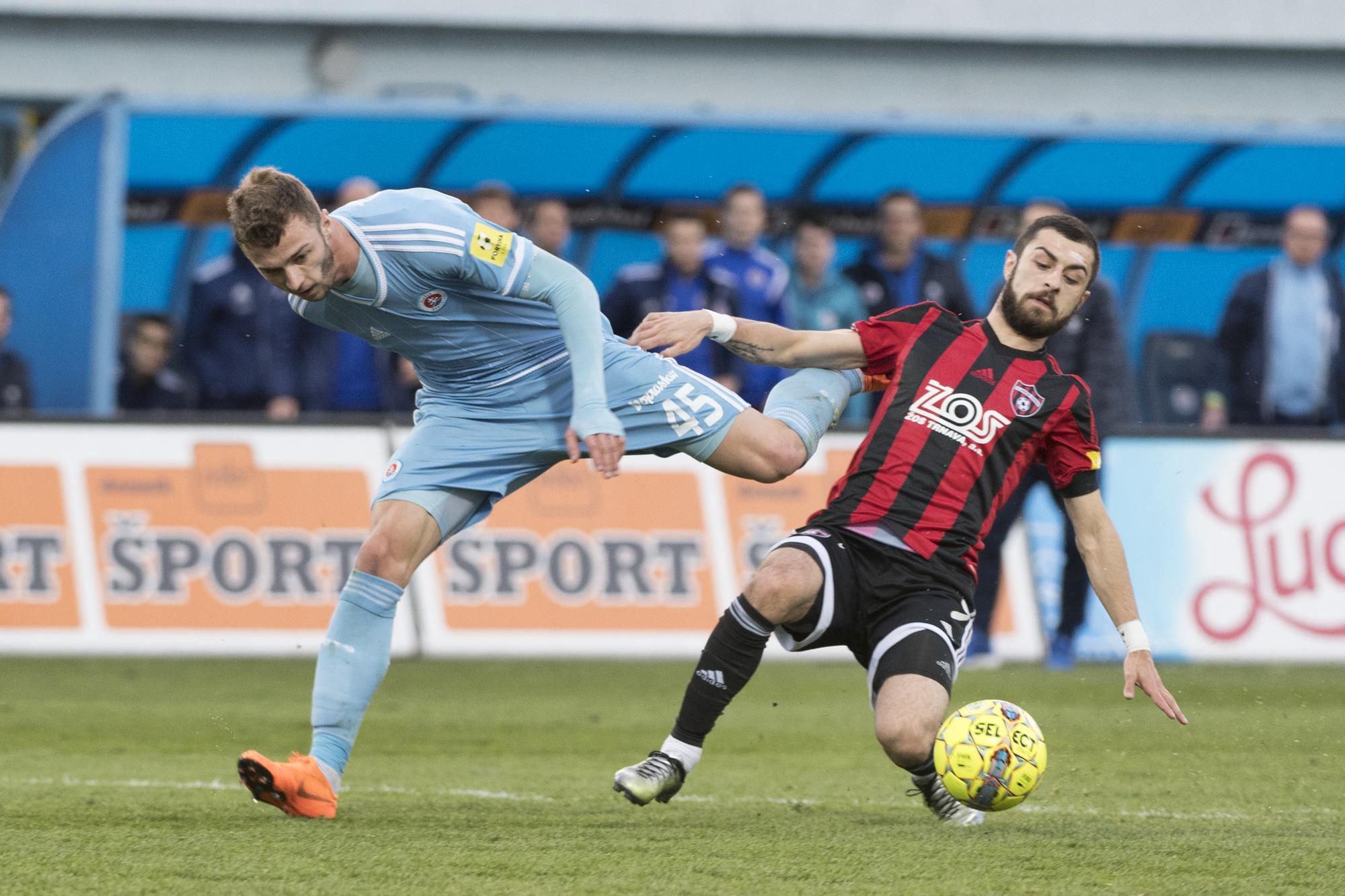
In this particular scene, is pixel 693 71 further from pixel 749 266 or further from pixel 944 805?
pixel 944 805

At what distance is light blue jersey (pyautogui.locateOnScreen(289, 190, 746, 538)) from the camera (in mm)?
5949

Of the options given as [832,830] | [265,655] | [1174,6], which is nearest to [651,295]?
[265,655]

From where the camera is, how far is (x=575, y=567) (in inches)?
457

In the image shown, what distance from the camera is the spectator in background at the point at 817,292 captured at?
12266 mm

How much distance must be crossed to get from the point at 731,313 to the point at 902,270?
3.30 feet

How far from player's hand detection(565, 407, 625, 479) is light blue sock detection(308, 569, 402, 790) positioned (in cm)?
78

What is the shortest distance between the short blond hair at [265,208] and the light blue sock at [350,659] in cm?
107

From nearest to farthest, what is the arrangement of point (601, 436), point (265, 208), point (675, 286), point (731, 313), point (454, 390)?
point (265, 208) → point (601, 436) → point (454, 390) → point (675, 286) → point (731, 313)

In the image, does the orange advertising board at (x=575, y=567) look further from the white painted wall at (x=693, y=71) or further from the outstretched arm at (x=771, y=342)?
the white painted wall at (x=693, y=71)

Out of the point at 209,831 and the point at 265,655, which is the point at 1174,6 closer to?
the point at 265,655

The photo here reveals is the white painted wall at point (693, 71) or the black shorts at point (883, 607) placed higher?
the white painted wall at point (693, 71)

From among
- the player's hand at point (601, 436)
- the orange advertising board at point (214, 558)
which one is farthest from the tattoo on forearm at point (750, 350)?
the orange advertising board at point (214, 558)

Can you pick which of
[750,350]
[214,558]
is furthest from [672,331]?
[214,558]

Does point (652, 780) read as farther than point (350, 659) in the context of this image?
No
